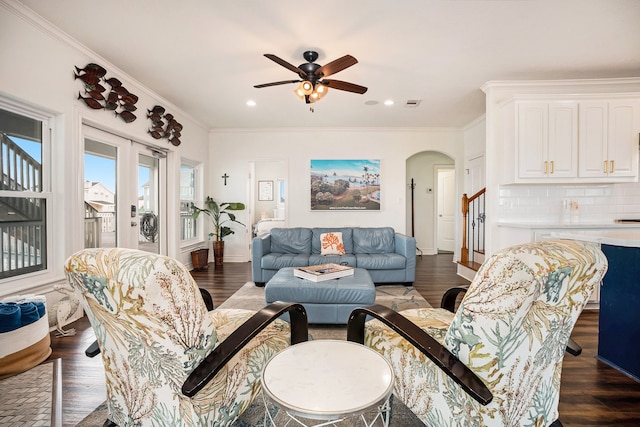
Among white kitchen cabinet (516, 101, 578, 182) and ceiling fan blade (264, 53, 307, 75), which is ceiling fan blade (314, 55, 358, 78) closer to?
ceiling fan blade (264, 53, 307, 75)

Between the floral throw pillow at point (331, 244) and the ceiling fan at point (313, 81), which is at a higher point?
the ceiling fan at point (313, 81)

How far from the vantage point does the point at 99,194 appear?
3.60m

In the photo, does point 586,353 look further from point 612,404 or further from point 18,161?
point 18,161

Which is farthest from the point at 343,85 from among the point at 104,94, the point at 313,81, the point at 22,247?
the point at 22,247

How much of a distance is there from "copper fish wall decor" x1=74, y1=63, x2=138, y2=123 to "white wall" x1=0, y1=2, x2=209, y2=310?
60 mm

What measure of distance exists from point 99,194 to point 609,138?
5.97m

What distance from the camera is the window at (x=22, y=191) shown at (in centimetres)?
255

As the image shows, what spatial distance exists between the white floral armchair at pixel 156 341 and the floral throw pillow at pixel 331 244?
3221 millimetres

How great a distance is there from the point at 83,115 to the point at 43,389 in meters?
2.50

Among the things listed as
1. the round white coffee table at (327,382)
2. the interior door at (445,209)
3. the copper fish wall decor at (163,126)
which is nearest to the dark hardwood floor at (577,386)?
the round white coffee table at (327,382)

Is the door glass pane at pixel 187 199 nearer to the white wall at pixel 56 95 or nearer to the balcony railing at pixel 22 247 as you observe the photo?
the white wall at pixel 56 95

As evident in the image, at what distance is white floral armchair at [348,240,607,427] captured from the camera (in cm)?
101

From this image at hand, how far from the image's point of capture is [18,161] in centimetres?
263

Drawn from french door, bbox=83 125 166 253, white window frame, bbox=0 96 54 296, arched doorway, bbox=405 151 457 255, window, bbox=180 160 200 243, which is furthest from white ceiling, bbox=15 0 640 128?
arched doorway, bbox=405 151 457 255
